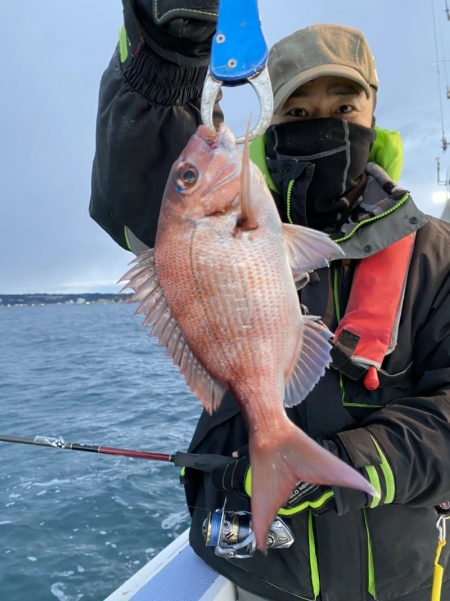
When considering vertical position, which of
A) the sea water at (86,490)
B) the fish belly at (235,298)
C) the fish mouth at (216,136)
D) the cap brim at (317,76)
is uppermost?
the cap brim at (317,76)

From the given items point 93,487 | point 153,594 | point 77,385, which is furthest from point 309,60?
point 77,385

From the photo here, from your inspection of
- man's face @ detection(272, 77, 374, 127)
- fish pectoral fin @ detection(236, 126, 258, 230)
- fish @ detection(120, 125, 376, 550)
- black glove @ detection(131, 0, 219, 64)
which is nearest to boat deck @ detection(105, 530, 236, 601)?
fish @ detection(120, 125, 376, 550)

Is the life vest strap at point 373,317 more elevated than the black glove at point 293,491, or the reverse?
the life vest strap at point 373,317

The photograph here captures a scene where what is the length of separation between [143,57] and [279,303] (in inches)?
36.4

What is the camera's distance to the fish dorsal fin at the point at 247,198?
1.19 metres

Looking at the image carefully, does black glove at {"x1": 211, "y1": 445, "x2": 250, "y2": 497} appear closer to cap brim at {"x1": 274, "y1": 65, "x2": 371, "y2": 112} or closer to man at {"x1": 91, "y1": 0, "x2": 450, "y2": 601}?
man at {"x1": 91, "y1": 0, "x2": 450, "y2": 601}

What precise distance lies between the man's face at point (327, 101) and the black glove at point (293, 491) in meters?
1.35

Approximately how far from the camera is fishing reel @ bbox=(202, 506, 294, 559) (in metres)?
1.82

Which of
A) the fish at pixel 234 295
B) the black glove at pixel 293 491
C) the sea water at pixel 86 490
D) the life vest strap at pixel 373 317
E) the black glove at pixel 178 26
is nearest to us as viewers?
the fish at pixel 234 295

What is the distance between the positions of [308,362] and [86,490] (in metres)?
5.05

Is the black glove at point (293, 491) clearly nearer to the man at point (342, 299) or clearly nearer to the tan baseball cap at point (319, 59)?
the man at point (342, 299)

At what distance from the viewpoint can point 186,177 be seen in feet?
4.56

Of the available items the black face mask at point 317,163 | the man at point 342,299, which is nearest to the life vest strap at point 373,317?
the man at point 342,299

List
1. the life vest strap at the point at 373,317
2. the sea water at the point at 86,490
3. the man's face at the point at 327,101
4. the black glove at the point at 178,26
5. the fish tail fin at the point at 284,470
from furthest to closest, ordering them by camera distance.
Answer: the sea water at the point at 86,490, the man's face at the point at 327,101, the life vest strap at the point at 373,317, the black glove at the point at 178,26, the fish tail fin at the point at 284,470
